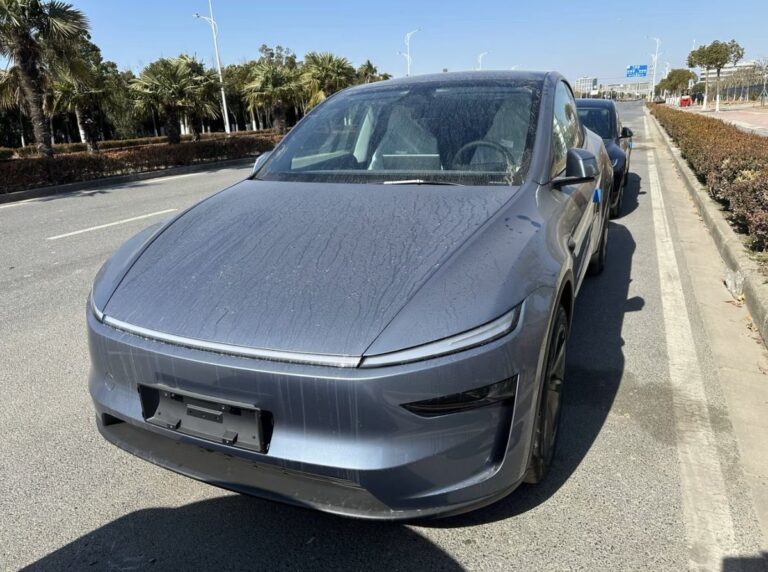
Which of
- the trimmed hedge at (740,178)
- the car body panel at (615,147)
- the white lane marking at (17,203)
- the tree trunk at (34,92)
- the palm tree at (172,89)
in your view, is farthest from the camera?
the palm tree at (172,89)

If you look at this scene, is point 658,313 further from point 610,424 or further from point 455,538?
point 455,538

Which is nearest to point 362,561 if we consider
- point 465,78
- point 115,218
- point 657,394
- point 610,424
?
point 610,424

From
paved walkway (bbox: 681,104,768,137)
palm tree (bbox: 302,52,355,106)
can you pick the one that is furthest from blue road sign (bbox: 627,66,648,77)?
palm tree (bbox: 302,52,355,106)

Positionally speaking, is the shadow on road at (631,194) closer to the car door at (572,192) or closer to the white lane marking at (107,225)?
the car door at (572,192)

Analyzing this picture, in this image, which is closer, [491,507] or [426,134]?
[491,507]

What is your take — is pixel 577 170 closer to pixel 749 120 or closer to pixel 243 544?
pixel 243 544

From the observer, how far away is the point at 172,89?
22.0 metres

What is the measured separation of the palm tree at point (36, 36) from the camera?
47.0ft

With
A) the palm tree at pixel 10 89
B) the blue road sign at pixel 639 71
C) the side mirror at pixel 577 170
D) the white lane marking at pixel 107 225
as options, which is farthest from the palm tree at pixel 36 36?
the blue road sign at pixel 639 71

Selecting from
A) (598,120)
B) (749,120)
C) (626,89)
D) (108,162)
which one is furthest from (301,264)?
(626,89)

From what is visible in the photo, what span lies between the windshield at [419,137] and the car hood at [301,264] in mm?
212

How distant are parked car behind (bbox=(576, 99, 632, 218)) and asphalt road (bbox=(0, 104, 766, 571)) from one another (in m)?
4.13

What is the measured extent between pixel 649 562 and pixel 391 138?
2.26m

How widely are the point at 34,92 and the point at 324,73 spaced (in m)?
18.4
